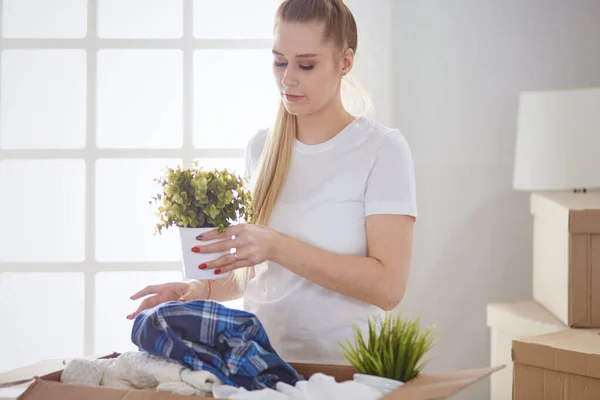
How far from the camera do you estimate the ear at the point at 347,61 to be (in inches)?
57.8

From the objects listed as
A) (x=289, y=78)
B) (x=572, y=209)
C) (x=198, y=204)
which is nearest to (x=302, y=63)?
(x=289, y=78)

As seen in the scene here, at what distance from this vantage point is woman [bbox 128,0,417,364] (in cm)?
134

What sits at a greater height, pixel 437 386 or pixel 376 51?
pixel 376 51

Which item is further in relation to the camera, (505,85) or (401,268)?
(505,85)

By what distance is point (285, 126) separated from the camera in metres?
1.53

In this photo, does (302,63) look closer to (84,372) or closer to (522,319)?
(84,372)

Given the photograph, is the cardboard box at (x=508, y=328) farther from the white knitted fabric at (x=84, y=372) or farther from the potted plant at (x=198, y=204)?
the white knitted fabric at (x=84, y=372)

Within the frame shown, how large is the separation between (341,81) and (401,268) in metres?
0.43

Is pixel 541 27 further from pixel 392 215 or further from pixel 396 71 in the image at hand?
pixel 392 215

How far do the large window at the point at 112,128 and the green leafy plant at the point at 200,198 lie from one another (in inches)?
58.7

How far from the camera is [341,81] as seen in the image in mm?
1565

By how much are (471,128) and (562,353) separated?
1036mm

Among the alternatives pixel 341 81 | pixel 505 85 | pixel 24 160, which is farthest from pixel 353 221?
pixel 24 160

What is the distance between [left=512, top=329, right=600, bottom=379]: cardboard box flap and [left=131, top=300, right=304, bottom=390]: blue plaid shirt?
3.05 ft
